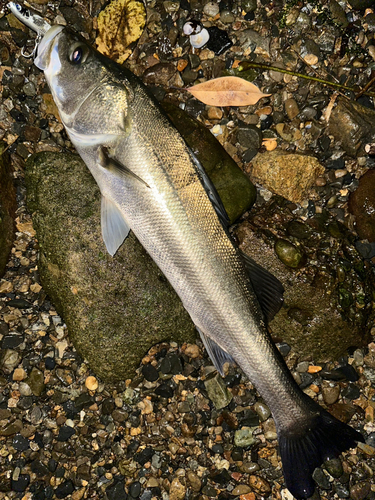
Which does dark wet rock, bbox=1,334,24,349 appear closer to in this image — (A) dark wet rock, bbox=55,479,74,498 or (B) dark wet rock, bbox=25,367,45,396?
(B) dark wet rock, bbox=25,367,45,396

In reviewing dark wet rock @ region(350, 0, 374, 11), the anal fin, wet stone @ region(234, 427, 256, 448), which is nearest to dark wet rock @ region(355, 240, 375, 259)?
the anal fin

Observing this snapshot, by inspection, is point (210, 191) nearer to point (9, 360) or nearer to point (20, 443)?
point (9, 360)

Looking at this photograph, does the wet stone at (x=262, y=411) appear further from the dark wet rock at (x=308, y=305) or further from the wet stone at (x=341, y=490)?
the wet stone at (x=341, y=490)

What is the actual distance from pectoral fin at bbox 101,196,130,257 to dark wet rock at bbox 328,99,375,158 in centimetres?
235

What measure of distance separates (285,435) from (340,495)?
1.03m

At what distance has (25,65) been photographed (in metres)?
4.12

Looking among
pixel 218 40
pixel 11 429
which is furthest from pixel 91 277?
pixel 218 40

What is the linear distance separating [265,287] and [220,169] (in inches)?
49.6

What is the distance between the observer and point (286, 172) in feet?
13.6

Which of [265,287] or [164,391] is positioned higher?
[265,287]

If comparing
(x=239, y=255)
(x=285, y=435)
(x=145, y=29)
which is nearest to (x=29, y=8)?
(x=145, y=29)

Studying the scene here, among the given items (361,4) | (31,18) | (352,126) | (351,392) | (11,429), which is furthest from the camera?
(361,4)

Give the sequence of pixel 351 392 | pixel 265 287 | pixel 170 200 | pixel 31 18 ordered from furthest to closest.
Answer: pixel 351 392 → pixel 31 18 → pixel 265 287 → pixel 170 200

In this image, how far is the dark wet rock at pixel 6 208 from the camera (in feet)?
12.6
